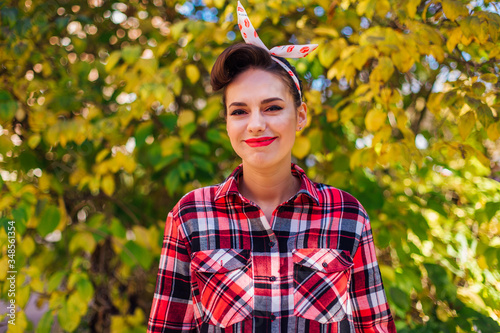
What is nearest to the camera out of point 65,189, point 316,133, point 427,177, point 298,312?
point 298,312

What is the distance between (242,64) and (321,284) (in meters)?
0.65

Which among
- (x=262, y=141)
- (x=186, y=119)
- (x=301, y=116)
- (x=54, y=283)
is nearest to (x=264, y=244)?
(x=262, y=141)

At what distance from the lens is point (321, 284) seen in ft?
3.48

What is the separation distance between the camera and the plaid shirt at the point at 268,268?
3.38 feet

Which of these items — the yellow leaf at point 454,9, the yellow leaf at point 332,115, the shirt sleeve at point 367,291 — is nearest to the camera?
the shirt sleeve at point 367,291

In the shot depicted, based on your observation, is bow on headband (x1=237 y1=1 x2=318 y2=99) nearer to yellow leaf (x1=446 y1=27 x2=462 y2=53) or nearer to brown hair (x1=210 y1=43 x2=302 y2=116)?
brown hair (x1=210 y1=43 x2=302 y2=116)

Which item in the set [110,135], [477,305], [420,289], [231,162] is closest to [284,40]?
[231,162]

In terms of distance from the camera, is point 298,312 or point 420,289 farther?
point 420,289

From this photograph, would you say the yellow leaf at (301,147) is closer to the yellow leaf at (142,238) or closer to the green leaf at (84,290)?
the yellow leaf at (142,238)

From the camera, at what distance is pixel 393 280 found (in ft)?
5.52

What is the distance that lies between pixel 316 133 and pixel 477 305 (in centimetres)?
108

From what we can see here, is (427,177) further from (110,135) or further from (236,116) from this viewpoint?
(110,135)

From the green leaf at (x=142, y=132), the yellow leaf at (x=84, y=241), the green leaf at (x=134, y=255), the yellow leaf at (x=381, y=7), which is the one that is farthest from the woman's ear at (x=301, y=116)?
the yellow leaf at (x=84, y=241)

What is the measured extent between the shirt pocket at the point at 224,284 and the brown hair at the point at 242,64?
479 mm
